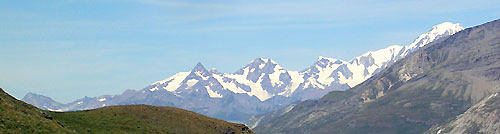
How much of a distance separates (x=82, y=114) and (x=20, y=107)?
162 ft

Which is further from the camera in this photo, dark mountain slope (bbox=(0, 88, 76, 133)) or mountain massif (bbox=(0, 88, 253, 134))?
mountain massif (bbox=(0, 88, 253, 134))

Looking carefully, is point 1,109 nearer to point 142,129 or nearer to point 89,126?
point 89,126

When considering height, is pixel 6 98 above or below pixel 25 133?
above

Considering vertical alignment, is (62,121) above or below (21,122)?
above

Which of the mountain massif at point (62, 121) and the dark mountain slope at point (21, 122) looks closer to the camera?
the dark mountain slope at point (21, 122)

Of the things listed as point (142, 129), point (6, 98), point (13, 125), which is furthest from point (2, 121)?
point (142, 129)

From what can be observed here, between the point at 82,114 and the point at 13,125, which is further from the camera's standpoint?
the point at 82,114

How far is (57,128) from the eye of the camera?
133 meters

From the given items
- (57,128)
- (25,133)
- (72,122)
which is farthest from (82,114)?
(25,133)

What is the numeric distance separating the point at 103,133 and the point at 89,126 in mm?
10145

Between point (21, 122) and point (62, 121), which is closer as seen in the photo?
point (21, 122)

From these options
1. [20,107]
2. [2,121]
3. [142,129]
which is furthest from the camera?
[142,129]

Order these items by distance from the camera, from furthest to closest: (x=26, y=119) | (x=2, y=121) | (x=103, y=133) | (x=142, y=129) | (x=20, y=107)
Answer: (x=142, y=129)
(x=103, y=133)
(x=20, y=107)
(x=26, y=119)
(x=2, y=121)

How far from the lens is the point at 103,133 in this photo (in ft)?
553
